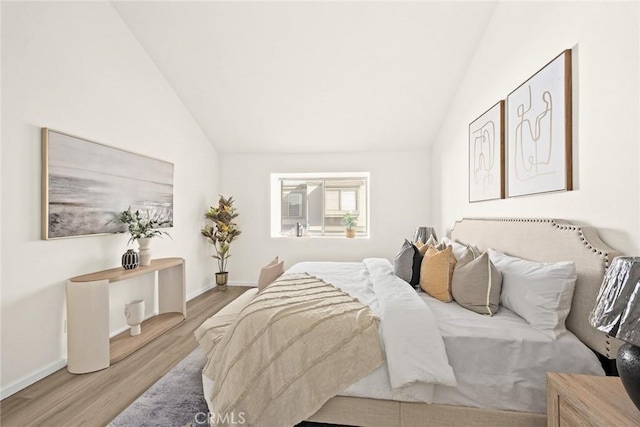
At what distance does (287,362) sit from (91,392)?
1521 mm

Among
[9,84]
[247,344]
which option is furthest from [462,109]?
[9,84]

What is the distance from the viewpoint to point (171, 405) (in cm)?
188

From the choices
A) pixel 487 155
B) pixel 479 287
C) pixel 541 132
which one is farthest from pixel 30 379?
pixel 487 155

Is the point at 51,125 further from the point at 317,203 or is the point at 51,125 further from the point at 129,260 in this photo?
the point at 317,203

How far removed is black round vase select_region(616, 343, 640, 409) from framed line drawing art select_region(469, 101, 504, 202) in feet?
6.14

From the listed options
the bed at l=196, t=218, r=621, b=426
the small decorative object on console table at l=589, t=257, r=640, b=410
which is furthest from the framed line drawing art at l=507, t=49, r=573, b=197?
the small decorative object on console table at l=589, t=257, r=640, b=410

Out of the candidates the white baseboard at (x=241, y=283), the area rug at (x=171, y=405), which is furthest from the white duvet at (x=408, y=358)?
the white baseboard at (x=241, y=283)

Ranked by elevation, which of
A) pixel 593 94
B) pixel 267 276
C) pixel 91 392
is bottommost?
pixel 91 392

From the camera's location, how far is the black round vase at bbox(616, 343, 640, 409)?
885 mm

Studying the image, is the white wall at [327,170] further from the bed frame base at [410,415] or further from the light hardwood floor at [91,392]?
the bed frame base at [410,415]

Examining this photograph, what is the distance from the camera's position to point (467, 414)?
4.86 ft

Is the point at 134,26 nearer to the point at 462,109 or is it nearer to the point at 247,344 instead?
the point at 247,344

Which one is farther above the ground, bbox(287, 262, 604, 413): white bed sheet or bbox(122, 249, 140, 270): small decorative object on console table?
bbox(122, 249, 140, 270): small decorative object on console table

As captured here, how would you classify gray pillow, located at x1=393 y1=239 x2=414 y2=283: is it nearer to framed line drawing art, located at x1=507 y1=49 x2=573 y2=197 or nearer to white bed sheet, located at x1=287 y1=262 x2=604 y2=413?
white bed sheet, located at x1=287 y1=262 x2=604 y2=413
